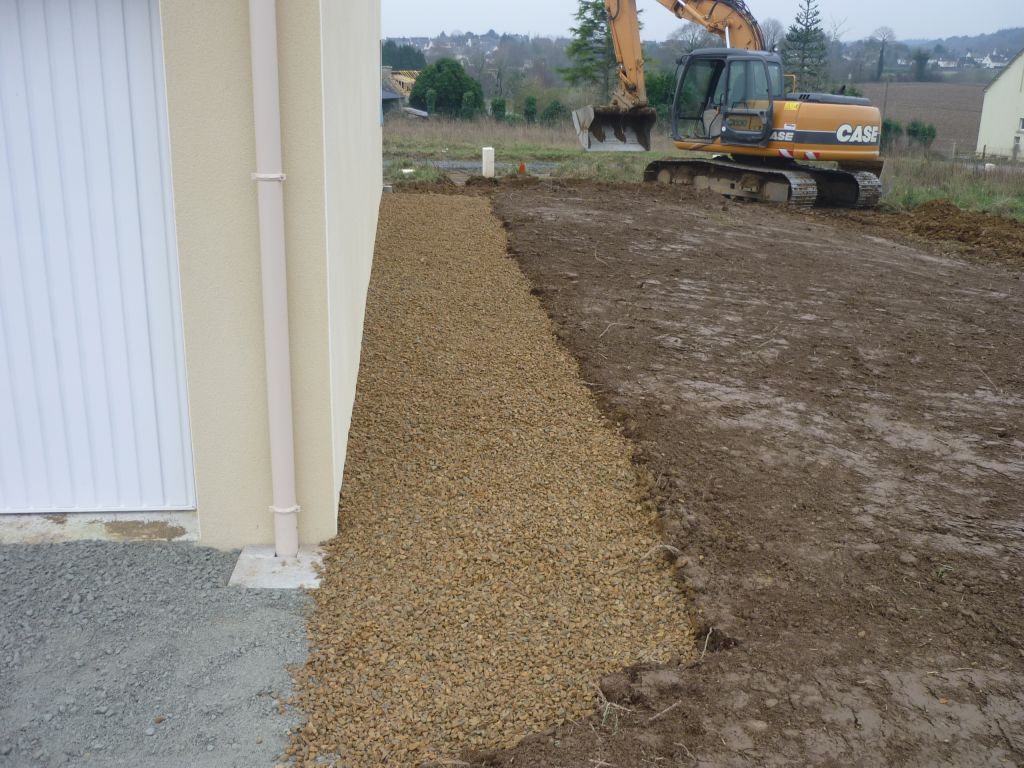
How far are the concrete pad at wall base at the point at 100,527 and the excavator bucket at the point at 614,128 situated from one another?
51.0ft

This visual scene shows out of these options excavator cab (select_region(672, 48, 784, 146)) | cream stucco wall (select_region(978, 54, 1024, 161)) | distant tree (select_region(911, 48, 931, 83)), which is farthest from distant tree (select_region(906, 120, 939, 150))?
distant tree (select_region(911, 48, 931, 83))

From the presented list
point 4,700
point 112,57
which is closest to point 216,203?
point 112,57

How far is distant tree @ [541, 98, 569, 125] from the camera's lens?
41938 millimetres

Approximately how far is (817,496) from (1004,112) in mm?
50565

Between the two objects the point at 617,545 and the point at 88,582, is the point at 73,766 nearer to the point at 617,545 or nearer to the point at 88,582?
the point at 88,582

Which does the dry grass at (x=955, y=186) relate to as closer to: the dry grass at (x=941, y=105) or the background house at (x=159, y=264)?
the background house at (x=159, y=264)

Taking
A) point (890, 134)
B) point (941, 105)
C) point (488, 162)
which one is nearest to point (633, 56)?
point (488, 162)

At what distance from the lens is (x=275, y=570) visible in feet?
12.7

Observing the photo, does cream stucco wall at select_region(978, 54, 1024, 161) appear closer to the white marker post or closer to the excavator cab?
the excavator cab

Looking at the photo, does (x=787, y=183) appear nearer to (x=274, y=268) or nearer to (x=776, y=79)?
(x=776, y=79)

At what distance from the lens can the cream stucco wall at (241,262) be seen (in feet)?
11.5

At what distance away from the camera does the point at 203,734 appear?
2.89 m

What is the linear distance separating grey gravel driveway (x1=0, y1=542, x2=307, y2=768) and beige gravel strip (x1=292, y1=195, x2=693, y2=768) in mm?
187

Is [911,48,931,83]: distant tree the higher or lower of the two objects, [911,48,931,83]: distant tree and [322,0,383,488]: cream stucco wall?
the higher
